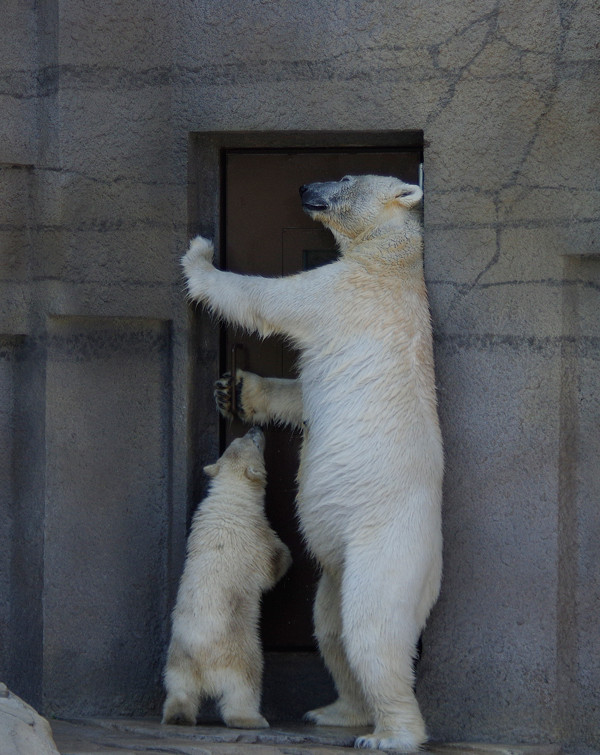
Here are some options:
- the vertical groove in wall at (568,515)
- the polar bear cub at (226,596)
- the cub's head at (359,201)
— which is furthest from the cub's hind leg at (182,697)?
the cub's head at (359,201)

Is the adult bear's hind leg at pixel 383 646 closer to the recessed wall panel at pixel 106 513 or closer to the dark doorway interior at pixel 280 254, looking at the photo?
the dark doorway interior at pixel 280 254

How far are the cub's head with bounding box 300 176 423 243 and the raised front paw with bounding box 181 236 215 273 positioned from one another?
48cm

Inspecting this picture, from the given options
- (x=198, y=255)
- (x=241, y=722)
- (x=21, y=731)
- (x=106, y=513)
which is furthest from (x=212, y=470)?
(x=21, y=731)

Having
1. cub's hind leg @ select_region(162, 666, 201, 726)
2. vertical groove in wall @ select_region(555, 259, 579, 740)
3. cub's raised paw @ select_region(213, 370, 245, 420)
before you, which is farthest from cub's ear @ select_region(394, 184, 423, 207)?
cub's hind leg @ select_region(162, 666, 201, 726)

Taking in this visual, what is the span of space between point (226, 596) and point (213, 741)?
0.62 metres

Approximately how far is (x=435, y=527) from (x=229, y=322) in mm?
1376

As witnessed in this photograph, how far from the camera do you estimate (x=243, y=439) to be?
5.57 meters

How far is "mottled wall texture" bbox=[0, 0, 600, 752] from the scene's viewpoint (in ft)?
17.5

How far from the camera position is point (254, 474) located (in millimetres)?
5422

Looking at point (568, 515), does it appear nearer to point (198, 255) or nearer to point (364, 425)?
point (364, 425)

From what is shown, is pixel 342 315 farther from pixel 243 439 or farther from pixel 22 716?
pixel 22 716

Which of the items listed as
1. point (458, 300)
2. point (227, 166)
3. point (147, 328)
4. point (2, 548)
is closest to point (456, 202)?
point (458, 300)

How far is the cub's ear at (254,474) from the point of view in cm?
542

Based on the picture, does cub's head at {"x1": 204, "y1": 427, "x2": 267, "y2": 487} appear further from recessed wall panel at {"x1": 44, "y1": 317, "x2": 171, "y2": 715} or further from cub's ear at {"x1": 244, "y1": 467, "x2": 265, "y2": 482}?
recessed wall panel at {"x1": 44, "y1": 317, "x2": 171, "y2": 715}
